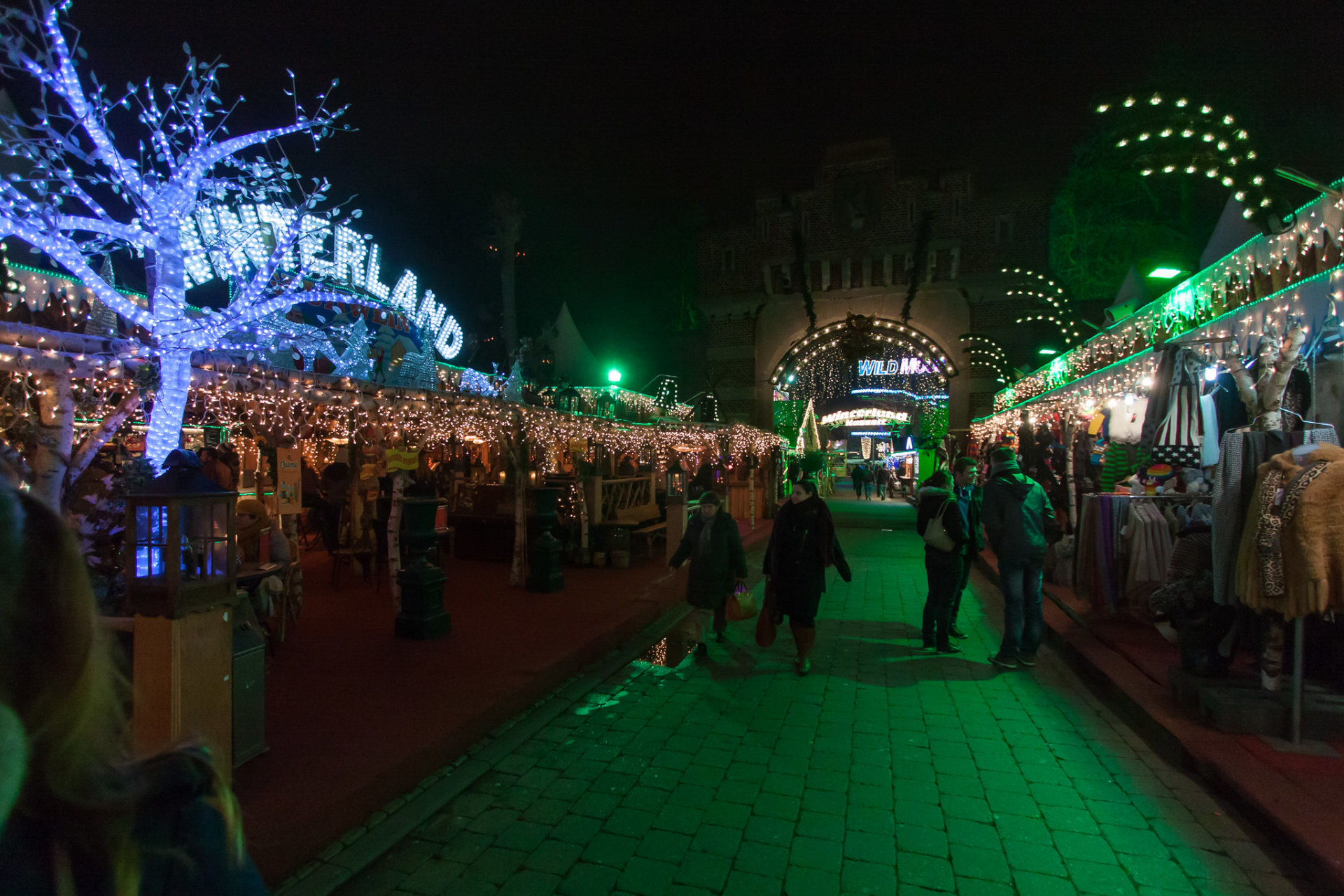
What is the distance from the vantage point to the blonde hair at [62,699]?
2.60 ft

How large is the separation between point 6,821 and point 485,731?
4.04m

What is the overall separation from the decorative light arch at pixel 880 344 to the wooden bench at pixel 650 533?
13.7m

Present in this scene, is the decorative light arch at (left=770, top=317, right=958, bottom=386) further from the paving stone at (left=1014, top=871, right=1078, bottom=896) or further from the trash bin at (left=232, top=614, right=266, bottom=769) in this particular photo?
the trash bin at (left=232, top=614, right=266, bottom=769)

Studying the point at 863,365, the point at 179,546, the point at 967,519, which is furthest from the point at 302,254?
the point at 863,365

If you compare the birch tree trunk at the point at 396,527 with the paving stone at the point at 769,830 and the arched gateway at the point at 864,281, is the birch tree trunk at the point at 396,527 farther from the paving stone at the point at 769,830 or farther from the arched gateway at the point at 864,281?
the arched gateway at the point at 864,281

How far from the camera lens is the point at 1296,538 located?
11.8ft

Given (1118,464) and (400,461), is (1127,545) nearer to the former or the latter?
(1118,464)

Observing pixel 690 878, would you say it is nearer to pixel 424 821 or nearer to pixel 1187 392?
pixel 424 821

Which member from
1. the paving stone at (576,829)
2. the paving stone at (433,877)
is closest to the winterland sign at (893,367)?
the paving stone at (576,829)

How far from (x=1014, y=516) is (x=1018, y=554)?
0.35 metres

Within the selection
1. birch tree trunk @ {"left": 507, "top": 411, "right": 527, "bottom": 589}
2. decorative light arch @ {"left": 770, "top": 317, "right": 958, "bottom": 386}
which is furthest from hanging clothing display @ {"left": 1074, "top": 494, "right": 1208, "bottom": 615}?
decorative light arch @ {"left": 770, "top": 317, "right": 958, "bottom": 386}

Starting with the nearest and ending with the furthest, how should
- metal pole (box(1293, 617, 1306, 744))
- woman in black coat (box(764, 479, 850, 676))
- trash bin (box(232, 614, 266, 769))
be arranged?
trash bin (box(232, 614, 266, 769)), metal pole (box(1293, 617, 1306, 744)), woman in black coat (box(764, 479, 850, 676))

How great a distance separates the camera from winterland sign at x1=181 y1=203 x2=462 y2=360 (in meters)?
7.34

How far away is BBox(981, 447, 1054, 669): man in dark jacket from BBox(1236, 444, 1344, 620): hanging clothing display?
1909 millimetres
